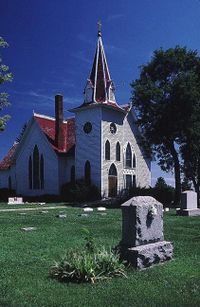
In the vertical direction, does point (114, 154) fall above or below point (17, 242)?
above

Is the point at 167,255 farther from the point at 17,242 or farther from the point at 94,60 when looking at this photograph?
the point at 94,60

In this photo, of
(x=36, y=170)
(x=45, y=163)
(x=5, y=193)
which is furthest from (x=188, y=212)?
(x=5, y=193)

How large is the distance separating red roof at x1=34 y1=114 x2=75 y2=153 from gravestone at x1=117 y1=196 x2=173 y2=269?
123 ft

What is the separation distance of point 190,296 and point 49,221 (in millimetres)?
12218

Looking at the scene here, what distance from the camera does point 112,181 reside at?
45031 mm

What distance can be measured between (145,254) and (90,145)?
118ft

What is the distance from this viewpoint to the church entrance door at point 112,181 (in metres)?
44.6

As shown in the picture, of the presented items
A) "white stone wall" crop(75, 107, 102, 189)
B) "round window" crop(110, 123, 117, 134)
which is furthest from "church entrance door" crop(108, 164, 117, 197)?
"round window" crop(110, 123, 117, 134)

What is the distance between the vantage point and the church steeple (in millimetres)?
45875

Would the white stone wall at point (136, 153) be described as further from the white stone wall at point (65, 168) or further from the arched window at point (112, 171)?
the white stone wall at point (65, 168)

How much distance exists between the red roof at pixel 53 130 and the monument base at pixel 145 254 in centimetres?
3766

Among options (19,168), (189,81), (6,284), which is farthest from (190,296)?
(19,168)

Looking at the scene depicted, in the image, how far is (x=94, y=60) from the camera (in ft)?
158

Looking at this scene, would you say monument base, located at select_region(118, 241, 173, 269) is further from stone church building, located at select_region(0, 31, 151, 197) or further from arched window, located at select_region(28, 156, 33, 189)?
arched window, located at select_region(28, 156, 33, 189)
